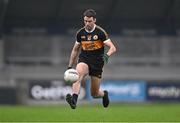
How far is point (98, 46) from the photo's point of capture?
1484cm

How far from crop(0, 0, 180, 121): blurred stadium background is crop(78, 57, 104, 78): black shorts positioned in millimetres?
18167

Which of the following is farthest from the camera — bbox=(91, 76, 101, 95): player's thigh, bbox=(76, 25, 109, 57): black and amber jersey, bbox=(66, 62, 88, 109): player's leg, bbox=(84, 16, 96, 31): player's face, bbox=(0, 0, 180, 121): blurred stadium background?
bbox=(0, 0, 180, 121): blurred stadium background

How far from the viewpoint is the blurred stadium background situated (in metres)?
36.3

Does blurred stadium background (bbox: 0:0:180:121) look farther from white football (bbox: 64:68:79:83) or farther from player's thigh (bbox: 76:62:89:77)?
white football (bbox: 64:68:79:83)

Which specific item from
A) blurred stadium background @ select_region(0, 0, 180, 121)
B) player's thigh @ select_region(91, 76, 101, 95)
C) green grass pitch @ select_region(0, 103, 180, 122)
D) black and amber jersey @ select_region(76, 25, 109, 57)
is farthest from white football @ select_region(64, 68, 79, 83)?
blurred stadium background @ select_region(0, 0, 180, 121)

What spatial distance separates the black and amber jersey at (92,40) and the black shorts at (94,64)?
117 millimetres

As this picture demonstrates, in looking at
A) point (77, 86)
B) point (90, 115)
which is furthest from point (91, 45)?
point (90, 115)

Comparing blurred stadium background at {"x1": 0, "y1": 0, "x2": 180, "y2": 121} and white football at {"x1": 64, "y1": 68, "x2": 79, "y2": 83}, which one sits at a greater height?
blurred stadium background at {"x1": 0, "y1": 0, "x2": 180, "y2": 121}

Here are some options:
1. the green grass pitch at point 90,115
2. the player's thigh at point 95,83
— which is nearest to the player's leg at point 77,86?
the player's thigh at point 95,83

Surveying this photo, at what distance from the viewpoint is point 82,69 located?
47.9 feet

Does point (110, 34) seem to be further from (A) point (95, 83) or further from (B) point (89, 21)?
(B) point (89, 21)

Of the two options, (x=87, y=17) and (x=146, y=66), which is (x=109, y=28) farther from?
(x=87, y=17)

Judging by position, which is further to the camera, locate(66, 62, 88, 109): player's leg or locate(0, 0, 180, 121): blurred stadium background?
locate(0, 0, 180, 121): blurred stadium background

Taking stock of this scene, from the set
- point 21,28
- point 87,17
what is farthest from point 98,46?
point 21,28
